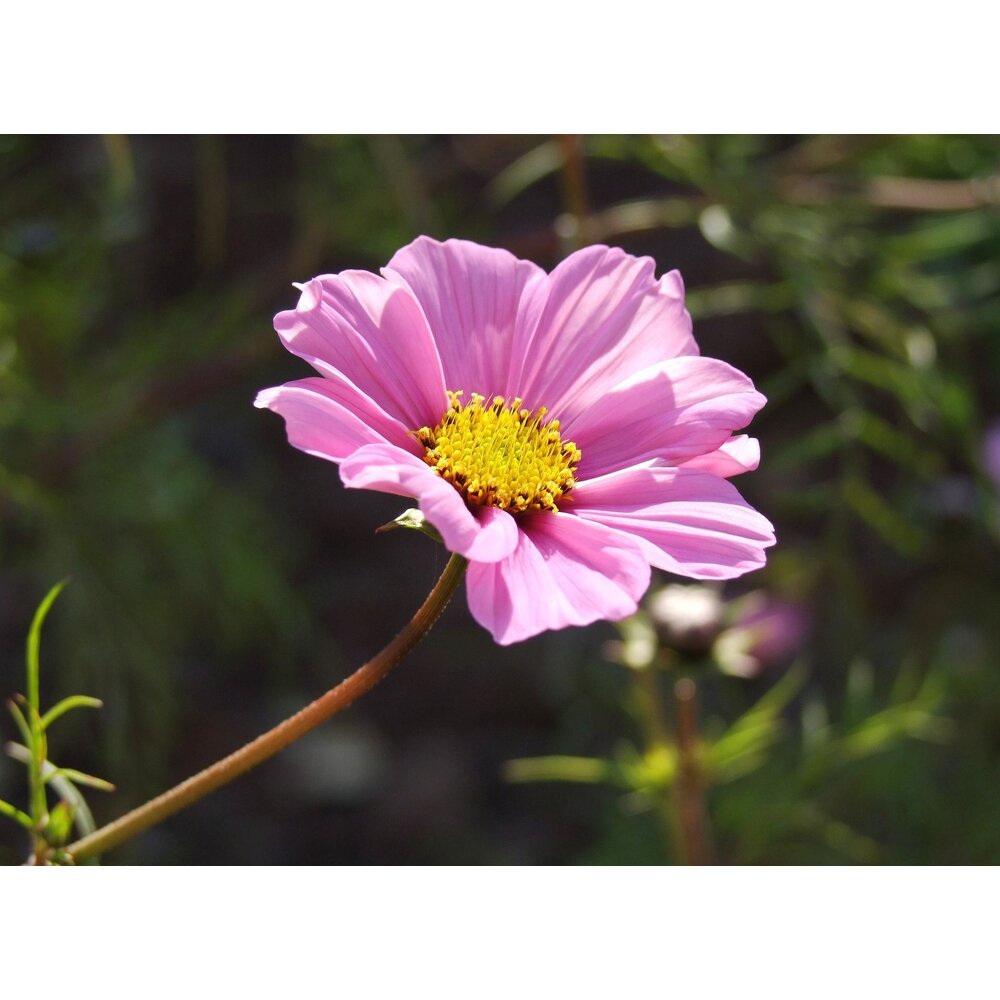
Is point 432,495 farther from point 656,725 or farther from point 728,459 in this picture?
point 656,725

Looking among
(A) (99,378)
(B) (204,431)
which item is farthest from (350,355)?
(B) (204,431)

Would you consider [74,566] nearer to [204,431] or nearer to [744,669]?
[204,431]

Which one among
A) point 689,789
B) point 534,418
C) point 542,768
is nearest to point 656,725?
point 689,789

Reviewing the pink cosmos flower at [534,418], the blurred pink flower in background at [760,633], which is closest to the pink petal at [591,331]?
the pink cosmos flower at [534,418]

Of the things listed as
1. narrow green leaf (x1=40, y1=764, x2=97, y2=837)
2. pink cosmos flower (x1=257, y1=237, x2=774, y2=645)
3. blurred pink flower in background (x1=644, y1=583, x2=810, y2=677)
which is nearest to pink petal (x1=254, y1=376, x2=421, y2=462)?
pink cosmos flower (x1=257, y1=237, x2=774, y2=645)

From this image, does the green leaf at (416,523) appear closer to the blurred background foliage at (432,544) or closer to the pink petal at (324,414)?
the pink petal at (324,414)

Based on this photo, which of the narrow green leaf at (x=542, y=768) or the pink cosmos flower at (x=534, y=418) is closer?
the pink cosmos flower at (x=534, y=418)
